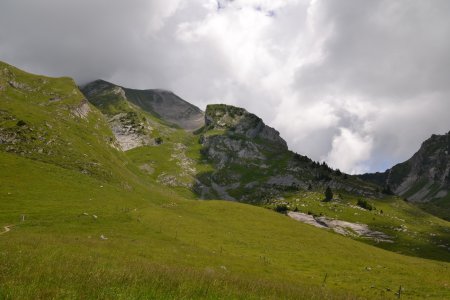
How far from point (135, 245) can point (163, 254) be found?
485 cm

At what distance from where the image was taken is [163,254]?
38.8 meters

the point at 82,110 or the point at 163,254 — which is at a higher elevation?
the point at 82,110

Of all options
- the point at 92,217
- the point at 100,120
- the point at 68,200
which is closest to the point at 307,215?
the point at 100,120

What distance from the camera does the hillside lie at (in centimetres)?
1288

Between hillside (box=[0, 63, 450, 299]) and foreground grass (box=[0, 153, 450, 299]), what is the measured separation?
12 cm

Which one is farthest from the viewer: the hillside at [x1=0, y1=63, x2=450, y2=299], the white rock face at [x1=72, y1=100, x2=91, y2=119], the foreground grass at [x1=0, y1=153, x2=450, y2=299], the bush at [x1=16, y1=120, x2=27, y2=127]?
the white rock face at [x1=72, y1=100, x2=91, y2=119]

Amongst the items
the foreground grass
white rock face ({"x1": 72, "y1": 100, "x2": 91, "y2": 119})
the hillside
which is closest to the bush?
the hillside

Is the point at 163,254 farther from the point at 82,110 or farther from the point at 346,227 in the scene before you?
the point at 82,110


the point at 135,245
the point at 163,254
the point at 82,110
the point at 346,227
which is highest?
the point at 82,110

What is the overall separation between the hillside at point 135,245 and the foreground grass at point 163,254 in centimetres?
12

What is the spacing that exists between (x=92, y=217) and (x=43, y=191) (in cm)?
3459

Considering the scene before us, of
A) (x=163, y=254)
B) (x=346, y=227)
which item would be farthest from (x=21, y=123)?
(x=346, y=227)

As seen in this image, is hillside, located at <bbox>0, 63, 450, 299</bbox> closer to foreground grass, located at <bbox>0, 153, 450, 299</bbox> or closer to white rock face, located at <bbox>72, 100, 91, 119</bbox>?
foreground grass, located at <bbox>0, 153, 450, 299</bbox>

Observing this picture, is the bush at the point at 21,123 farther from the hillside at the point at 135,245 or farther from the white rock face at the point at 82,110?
the white rock face at the point at 82,110
